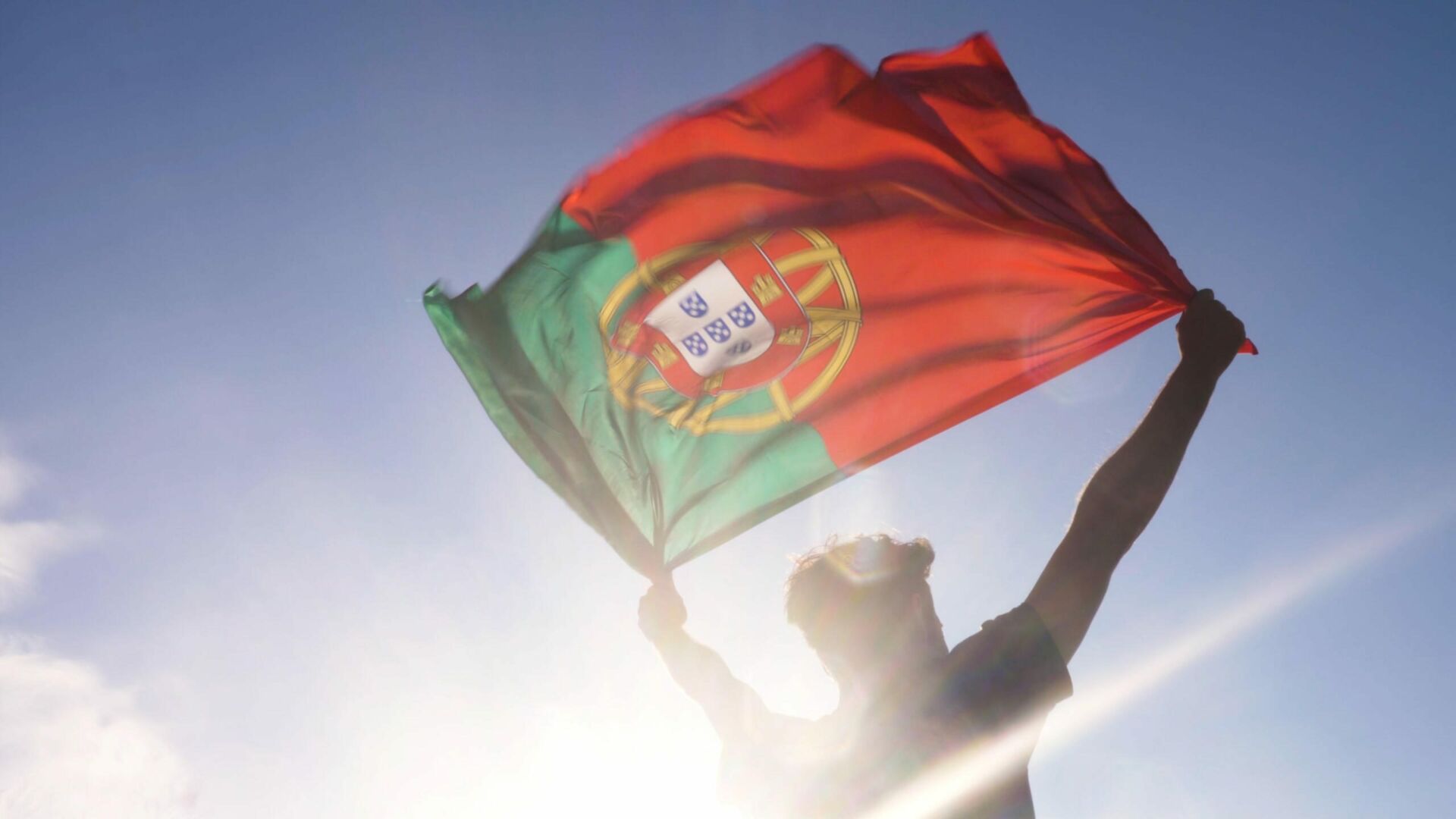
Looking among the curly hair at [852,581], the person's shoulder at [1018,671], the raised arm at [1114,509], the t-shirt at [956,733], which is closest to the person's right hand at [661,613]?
the curly hair at [852,581]

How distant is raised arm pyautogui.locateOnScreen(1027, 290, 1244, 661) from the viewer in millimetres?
2482

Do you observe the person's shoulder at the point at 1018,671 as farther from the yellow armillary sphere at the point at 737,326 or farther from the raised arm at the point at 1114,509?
the yellow armillary sphere at the point at 737,326

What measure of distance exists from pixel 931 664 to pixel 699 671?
102 cm

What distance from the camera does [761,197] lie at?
15.8 feet

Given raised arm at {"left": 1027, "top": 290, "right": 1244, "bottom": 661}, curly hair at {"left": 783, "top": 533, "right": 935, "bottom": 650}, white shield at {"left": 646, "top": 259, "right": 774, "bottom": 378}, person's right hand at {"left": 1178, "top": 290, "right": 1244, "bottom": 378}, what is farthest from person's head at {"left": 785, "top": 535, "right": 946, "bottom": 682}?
white shield at {"left": 646, "top": 259, "right": 774, "bottom": 378}

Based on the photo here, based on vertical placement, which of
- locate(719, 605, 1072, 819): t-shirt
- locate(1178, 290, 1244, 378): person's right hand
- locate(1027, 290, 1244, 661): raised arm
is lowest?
locate(719, 605, 1072, 819): t-shirt

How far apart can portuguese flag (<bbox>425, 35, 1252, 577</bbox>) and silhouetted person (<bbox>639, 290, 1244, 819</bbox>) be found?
143 cm

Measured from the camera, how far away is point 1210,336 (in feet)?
10.3

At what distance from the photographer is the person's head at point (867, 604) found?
2.86 m

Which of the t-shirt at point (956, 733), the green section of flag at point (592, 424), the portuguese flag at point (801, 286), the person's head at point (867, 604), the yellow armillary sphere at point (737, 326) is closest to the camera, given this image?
the t-shirt at point (956, 733)

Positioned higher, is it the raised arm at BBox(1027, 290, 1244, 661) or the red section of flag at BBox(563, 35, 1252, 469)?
the red section of flag at BBox(563, 35, 1252, 469)

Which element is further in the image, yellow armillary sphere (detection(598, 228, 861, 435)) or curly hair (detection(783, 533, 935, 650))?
yellow armillary sphere (detection(598, 228, 861, 435))

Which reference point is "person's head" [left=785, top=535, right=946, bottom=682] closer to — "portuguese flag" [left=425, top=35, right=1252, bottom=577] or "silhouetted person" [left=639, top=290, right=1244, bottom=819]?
"silhouetted person" [left=639, top=290, right=1244, bottom=819]

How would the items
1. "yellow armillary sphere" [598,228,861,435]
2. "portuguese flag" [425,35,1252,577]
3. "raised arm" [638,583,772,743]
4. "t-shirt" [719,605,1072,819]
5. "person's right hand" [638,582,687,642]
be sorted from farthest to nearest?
"yellow armillary sphere" [598,228,861,435]
"portuguese flag" [425,35,1252,577]
"person's right hand" [638,582,687,642]
"raised arm" [638,583,772,743]
"t-shirt" [719,605,1072,819]
